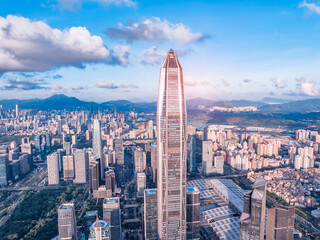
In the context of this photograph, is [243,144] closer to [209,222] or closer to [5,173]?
[209,222]

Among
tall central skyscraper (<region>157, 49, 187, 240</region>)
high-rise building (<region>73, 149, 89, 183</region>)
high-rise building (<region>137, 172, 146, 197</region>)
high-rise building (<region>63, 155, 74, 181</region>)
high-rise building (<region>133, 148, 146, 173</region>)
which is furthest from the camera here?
high-rise building (<region>63, 155, 74, 181</region>)

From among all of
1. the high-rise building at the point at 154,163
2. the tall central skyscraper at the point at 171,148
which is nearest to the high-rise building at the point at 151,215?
the tall central skyscraper at the point at 171,148

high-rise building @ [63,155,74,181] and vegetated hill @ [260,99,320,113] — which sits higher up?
vegetated hill @ [260,99,320,113]

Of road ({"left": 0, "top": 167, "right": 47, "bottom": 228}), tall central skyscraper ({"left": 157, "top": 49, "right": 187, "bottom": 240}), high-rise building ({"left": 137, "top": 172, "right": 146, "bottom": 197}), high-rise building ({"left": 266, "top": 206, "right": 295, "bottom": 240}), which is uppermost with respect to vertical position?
tall central skyscraper ({"left": 157, "top": 49, "right": 187, "bottom": 240})

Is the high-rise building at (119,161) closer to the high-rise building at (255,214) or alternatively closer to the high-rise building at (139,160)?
the high-rise building at (139,160)

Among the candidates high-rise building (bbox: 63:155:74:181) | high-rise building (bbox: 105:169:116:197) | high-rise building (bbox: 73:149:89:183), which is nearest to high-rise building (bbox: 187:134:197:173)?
high-rise building (bbox: 105:169:116:197)

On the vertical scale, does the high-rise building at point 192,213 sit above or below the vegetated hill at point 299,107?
below

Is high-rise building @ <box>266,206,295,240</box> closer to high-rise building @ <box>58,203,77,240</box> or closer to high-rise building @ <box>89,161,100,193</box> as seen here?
high-rise building @ <box>58,203,77,240</box>
